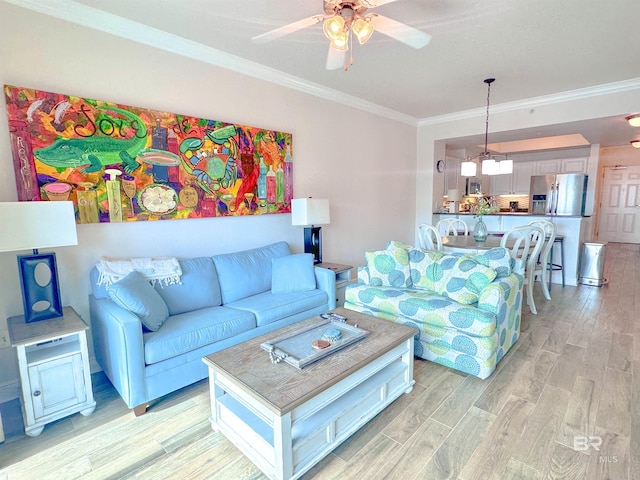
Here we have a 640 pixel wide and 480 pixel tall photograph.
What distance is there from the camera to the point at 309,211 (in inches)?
138

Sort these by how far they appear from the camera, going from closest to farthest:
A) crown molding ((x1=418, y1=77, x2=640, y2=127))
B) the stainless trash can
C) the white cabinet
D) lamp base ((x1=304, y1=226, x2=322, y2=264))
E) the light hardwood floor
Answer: the light hardwood floor, lamp base ((x1=304, y1=226, x2=322, y2=264)), crown molding ((x1=418, y1=77, x2=640, y2=127)), the stainless trash can, the white cabinet

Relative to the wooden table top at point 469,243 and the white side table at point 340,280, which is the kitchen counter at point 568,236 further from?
the white side table at point 340,280

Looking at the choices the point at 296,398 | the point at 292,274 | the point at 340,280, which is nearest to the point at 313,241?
the point at 340,280

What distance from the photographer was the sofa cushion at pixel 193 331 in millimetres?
2107

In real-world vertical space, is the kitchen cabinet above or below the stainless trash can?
above

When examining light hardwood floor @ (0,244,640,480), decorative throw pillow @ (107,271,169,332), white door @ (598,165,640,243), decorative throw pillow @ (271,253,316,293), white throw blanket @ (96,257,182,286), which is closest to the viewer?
light hardwood floor @ (0,244,640,480)

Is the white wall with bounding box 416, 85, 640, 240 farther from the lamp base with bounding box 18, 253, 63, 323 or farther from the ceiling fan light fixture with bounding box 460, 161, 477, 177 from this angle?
the lamp base with bounding box 18, 253, 63, 323

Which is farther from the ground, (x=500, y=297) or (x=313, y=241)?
(x=313, y=241)

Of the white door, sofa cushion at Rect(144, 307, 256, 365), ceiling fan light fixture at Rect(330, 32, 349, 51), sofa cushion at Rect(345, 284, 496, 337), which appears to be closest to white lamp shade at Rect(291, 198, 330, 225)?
sofa cushion at Rect(345, 284, 496, 337)

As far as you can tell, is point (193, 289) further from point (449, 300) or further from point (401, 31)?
point (401, 31)

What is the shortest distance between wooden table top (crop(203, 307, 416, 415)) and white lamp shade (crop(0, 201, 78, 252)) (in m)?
1.16

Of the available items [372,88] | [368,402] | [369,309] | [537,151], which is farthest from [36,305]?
[537,151]

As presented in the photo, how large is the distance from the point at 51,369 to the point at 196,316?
86 cm

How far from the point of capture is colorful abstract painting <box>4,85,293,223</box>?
2.23m
